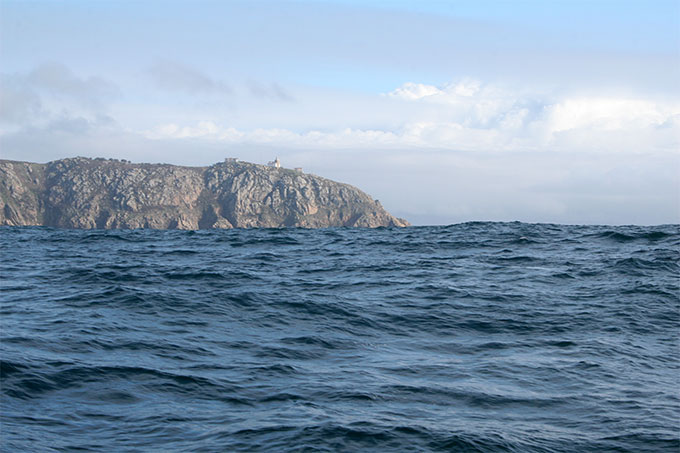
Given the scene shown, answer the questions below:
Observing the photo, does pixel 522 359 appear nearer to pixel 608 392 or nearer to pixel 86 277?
pixel 608 392

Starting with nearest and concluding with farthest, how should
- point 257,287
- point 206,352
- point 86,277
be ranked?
point 206,352
point 257,287
point 86,277

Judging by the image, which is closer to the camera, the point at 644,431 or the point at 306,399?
the point at 644,431

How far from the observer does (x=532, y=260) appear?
97.1ft

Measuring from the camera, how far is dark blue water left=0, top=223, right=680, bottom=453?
960 centimetres

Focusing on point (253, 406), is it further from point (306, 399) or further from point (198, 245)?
point (198, 245)

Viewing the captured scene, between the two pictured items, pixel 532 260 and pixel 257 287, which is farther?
pixel 532 260

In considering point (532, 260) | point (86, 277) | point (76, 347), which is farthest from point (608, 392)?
point (86, 277)

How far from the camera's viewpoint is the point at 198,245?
39875 mm

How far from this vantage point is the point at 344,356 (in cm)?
1438

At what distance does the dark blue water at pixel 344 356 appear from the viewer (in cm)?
960

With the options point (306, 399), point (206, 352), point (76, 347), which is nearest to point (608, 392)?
point (306, 399)

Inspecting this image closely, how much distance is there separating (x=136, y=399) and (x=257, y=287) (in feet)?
38.6

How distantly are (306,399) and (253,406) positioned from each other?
3.34ft

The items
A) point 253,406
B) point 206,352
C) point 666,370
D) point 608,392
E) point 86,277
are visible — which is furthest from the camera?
point 86,277
